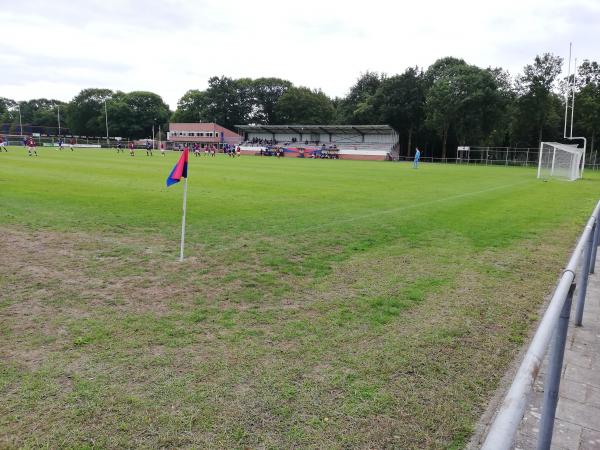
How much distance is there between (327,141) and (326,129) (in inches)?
125

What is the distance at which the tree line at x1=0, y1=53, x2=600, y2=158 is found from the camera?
65938 mm

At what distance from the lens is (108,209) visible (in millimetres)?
Answer: 12766

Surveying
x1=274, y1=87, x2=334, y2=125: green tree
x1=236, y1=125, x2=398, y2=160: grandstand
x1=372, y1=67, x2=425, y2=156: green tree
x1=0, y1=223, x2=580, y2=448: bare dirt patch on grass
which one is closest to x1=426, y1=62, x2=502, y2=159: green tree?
x1=372, y1=67, x2=425, y2=156: green tree

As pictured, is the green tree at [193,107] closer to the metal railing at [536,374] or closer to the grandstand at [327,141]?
the grandstand at [327,141]

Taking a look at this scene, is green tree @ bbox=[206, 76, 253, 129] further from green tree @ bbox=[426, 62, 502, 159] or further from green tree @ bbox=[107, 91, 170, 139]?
green tree @ bbox=[426, 62, 502, 159]

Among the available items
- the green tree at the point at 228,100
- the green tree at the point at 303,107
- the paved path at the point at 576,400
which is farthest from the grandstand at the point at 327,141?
the paved path at the point at 576,400

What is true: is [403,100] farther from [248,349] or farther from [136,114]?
[248,349]

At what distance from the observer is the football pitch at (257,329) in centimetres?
329

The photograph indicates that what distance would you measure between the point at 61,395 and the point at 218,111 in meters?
112

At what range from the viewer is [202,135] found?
327 feet

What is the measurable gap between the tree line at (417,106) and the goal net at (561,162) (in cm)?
→ 2978

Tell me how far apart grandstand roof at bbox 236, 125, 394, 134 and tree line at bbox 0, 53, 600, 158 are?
261cm

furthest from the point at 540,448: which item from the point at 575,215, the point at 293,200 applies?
the point at 575,215

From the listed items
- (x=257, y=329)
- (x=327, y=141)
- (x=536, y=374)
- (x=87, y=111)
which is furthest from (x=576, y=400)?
(x=87, y=111)
